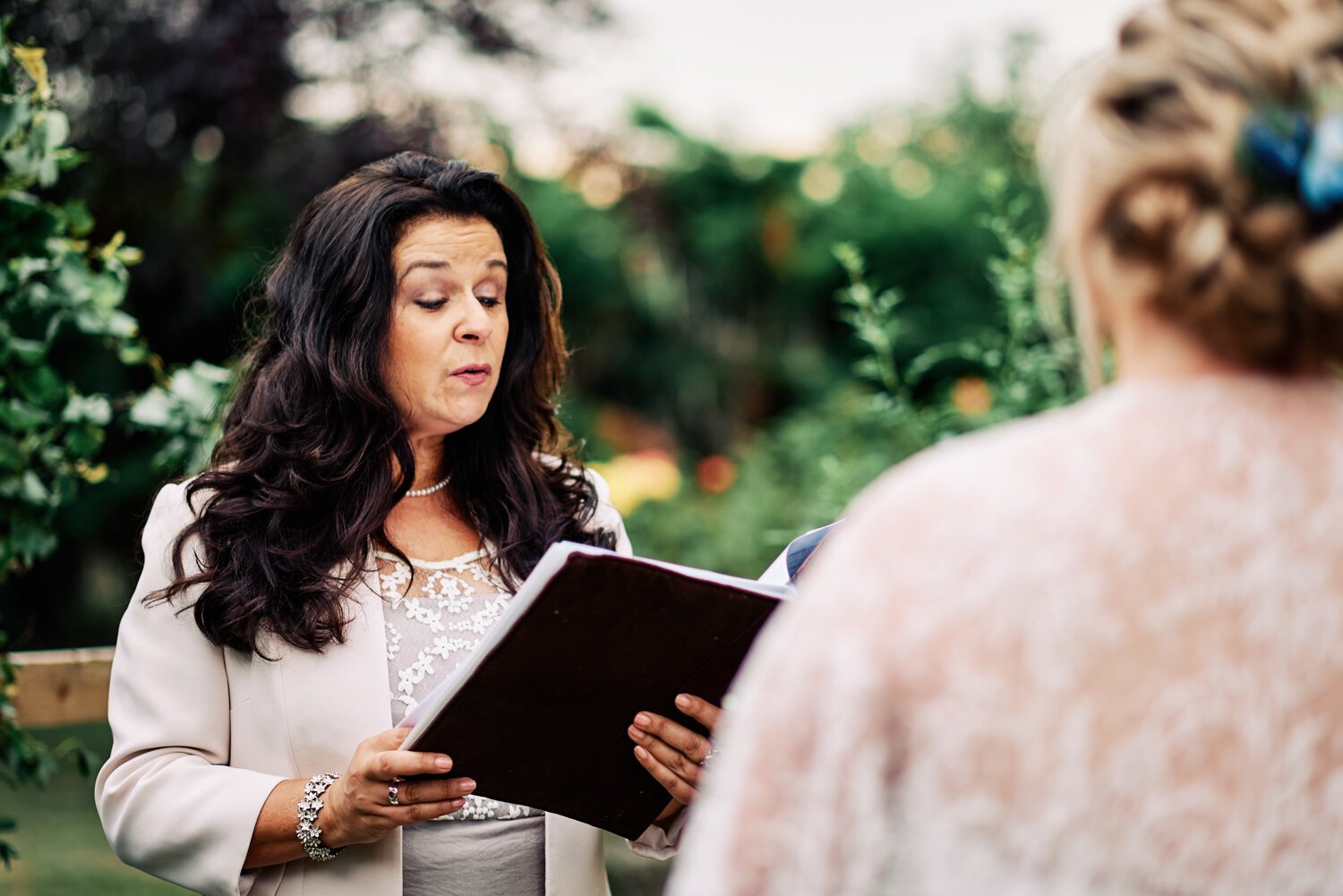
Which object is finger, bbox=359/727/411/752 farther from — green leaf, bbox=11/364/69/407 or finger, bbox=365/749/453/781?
green leaf, bbox=11/364/69/407

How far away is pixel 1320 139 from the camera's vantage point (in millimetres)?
916

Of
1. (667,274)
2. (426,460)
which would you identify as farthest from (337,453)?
(667,274)

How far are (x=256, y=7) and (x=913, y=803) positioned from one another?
630 cm

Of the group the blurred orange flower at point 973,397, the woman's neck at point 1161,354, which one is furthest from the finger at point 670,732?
the blurred orange flower at point 973,397

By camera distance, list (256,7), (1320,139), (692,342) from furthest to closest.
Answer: (692,342) < (256,7) < (1320,139)

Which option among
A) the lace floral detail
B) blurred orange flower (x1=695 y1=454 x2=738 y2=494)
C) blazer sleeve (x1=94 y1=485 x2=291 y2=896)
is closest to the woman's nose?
the lace floral detail

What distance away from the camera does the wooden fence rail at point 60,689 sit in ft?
9.41

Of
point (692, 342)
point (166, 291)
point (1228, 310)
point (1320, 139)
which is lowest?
point (692, 342)

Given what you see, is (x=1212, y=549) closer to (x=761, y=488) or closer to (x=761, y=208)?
(x=761, y=488)

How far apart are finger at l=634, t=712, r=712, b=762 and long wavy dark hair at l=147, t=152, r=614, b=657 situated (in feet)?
1.97

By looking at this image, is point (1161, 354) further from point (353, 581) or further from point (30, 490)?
point (30, 490)

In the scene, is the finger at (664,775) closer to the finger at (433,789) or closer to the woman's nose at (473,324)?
the finger at (433,789)

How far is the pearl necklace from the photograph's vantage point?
95.3 inches

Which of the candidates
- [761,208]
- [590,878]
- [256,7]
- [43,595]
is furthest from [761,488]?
[761,208]
